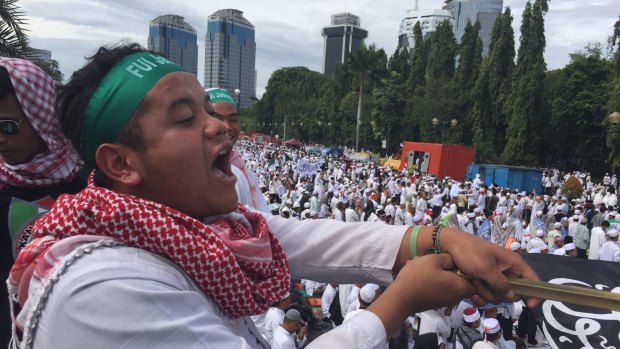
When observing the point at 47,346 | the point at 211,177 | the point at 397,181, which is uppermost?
the point at 211,177

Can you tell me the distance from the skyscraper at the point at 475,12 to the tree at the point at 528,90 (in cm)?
8390

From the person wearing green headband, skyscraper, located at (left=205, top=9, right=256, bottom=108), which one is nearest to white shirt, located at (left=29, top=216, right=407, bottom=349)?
the person wearing green headband

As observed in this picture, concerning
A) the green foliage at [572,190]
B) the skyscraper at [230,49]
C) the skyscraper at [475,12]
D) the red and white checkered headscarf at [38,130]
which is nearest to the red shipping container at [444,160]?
the green foliage at [572,190]

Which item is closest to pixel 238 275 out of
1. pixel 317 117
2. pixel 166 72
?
pixel 166 72

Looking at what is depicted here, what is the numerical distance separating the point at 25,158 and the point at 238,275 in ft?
3.78

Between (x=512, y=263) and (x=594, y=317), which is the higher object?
(x=512, y=263)

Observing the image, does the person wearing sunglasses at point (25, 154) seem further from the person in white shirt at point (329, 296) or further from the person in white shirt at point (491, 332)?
the person in white shirt at point (329, 296)

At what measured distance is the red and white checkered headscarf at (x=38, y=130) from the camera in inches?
60.6

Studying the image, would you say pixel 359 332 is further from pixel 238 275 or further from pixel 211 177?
pixel 211 177

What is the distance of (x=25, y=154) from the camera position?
1.61 metres

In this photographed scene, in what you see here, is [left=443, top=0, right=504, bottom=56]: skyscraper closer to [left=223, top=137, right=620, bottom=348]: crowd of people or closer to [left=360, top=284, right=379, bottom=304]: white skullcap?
[left=223, top=137, right=620, bottom=348]: crowd of people

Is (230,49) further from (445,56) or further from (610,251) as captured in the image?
(610,251)

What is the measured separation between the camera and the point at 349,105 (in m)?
47.0

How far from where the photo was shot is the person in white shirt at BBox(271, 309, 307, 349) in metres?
5.02
